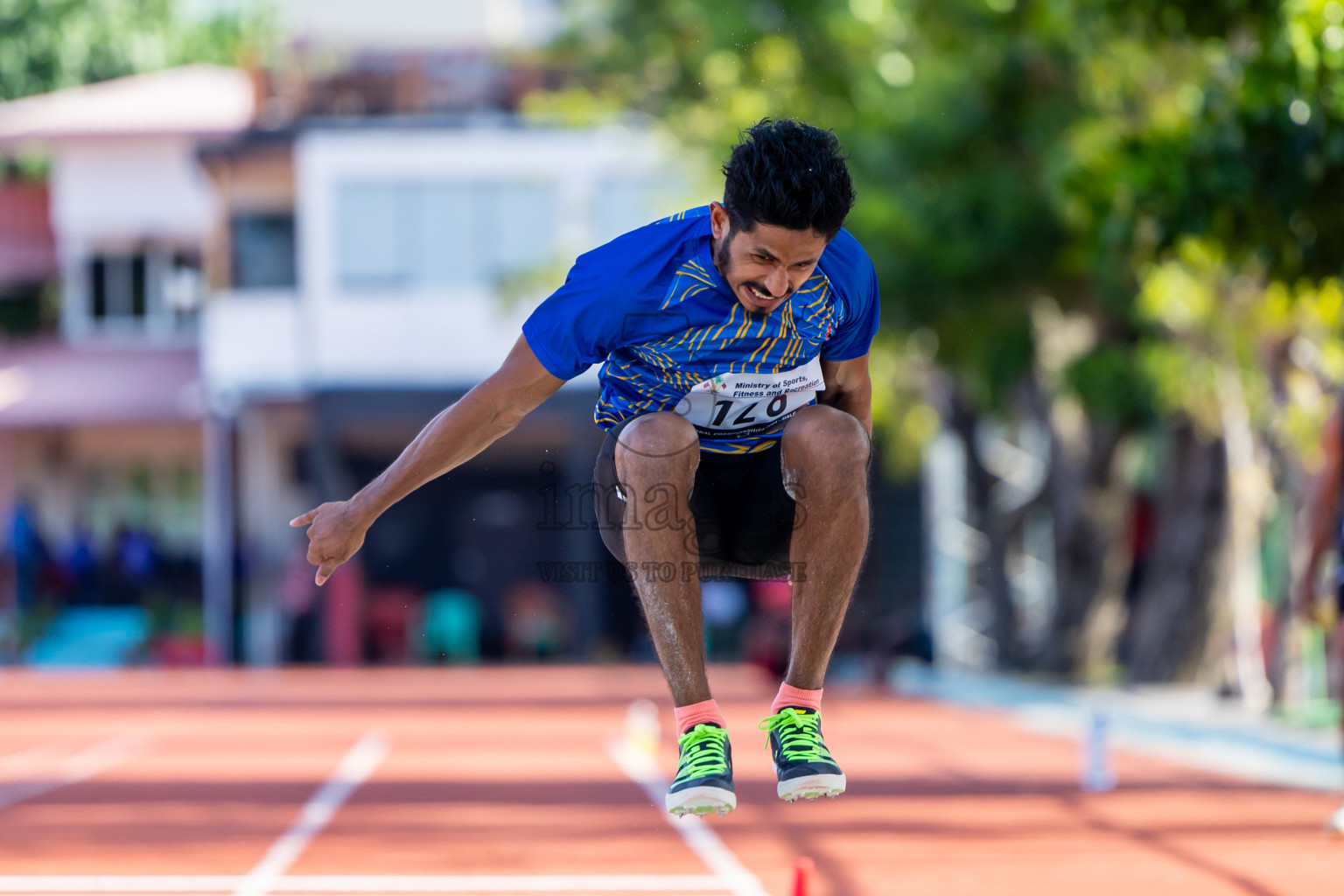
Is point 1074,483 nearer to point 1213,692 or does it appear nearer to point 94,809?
point 1213,692

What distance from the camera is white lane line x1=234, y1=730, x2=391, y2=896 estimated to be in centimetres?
736

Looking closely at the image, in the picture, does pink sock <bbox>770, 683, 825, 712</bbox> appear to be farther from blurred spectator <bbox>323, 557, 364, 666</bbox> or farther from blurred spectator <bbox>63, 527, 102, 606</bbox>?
blurred spectator <bbox>63, 527, 102, 606</bbox>

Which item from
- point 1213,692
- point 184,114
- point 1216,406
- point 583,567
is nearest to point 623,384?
point 583,567

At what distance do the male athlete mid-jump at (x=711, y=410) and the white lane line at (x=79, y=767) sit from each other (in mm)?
6729

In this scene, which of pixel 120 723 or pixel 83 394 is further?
pixel 83 394

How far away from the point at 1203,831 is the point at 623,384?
4.94m

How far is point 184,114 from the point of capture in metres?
30.0

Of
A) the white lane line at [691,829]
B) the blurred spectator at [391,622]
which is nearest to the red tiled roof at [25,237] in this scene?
the blurred spectator at [391,622]

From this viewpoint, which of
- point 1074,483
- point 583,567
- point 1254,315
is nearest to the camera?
point 583,567

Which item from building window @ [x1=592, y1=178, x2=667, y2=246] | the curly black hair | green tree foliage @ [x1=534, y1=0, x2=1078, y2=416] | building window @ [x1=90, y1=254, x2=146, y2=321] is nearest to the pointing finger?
the curly black hair

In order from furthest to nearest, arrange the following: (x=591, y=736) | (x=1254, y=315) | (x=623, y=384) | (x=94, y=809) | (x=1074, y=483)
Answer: (x=1074, y=483), (x=591, y=736), (x=1254, y=315), (x=94, y=809), (x=623, y=384)

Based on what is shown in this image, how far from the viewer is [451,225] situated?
1005 inches

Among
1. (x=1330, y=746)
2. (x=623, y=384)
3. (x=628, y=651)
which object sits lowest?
(x=628, y=651)

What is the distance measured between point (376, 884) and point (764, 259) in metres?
3.94
